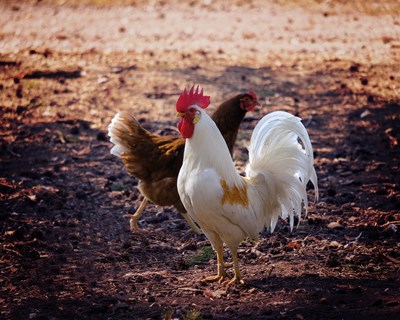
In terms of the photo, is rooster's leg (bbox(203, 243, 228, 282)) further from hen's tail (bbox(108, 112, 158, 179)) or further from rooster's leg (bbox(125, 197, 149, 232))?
rooster's leg (bbox(125, 197, 149, 232))

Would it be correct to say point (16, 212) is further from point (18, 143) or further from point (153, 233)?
point (18, 143)

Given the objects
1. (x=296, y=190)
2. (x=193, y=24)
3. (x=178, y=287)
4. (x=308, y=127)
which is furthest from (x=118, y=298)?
(x=193, y=24)

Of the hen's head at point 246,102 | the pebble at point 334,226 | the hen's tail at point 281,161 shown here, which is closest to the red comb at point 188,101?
the hen's tail at point 281,161

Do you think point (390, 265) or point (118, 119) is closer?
point (390, 265)

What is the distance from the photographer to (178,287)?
5.96 meters

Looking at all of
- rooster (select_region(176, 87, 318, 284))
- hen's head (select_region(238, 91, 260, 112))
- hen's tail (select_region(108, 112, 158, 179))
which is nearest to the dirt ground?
rooster (select_region(176, 87, 318, 284))

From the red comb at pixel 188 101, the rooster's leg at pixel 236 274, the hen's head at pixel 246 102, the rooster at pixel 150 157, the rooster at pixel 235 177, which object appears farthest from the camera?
the hen's head at pixel 246 102

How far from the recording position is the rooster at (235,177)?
18.3ft

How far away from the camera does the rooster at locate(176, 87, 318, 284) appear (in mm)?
5570

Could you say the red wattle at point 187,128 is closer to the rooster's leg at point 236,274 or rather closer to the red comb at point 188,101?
the red comb at point 188,101

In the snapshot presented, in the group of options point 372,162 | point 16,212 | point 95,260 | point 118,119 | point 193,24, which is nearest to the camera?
point 95,260

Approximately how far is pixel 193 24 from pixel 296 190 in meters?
10.3

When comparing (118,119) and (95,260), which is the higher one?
(118,119)

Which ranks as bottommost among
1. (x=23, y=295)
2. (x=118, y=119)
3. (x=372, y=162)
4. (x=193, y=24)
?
(x=23, y=295)
